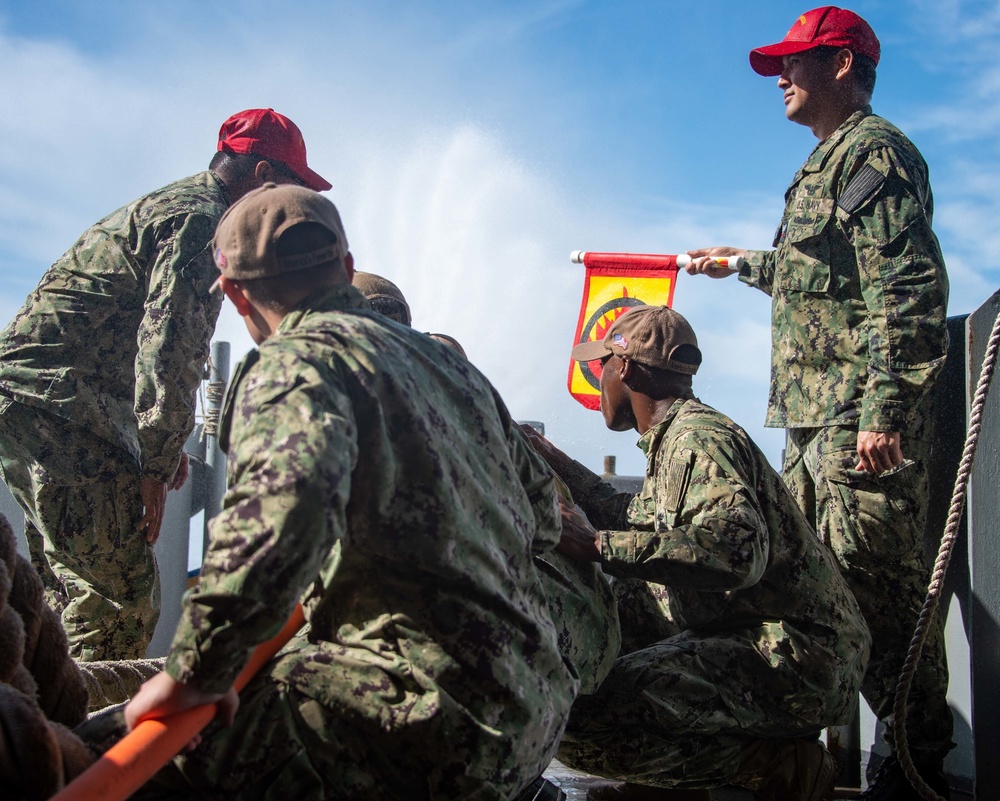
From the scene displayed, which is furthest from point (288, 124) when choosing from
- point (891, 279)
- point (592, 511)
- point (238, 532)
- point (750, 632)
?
point (238, 532)

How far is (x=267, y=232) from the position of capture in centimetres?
215

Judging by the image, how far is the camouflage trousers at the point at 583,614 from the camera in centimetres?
283

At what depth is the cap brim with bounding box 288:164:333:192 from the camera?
4.91 m

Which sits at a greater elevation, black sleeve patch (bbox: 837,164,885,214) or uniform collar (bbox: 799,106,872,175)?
uniform collar (bbox: 799,106,872,175)

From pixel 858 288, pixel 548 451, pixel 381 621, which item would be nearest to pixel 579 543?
pixel 548 451

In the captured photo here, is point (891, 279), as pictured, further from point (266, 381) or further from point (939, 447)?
point (266, 381)

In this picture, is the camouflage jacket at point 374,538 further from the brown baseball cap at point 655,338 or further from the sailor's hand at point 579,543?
the brown baseball cap at point 655,338

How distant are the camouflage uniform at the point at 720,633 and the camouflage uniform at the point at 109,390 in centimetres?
214

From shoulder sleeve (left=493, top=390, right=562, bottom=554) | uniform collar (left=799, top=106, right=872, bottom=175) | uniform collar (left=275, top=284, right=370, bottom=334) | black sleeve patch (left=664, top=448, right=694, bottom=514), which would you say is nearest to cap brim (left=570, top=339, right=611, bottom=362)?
black sleeve patch (left=664, top=448, right=694, bottom=514)

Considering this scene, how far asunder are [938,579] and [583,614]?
1.37 m

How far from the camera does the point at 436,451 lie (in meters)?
2.01

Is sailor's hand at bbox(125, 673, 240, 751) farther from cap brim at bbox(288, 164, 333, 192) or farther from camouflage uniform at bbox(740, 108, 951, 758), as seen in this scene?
cap brim at bbox(288, 164, 333, 192)

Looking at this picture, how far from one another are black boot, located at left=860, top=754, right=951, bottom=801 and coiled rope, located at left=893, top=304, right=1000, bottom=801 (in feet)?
0.25

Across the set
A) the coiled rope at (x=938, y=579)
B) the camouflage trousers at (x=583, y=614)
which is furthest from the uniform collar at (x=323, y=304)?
the coiled rope at (x=938, y=579)
